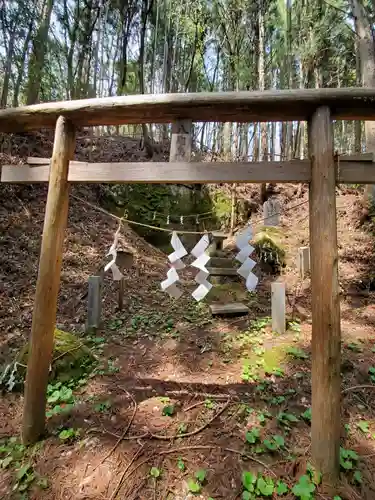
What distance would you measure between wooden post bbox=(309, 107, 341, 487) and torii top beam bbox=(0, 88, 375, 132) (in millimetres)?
149

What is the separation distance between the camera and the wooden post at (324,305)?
2.05 metres

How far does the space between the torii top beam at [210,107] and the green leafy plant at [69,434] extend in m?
2.92

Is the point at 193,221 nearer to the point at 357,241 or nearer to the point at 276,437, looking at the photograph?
the point at 357,241

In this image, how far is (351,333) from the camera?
12.6 feet

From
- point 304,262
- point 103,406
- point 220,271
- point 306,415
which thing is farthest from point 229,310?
point 103,406

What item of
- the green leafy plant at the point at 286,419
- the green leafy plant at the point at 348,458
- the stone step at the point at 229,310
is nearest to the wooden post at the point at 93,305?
the stone step at the point at 229,310

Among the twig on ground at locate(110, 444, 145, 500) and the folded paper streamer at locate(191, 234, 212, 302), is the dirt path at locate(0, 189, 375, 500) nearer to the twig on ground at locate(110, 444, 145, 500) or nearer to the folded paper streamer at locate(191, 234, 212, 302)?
the twig on ground at locate(110, 444, 145, 500)

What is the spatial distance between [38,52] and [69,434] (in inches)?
448

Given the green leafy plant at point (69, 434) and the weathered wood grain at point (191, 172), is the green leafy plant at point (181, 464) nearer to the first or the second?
the green leafy plant at point (69, 434)

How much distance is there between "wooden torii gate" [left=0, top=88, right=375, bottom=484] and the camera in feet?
6.80

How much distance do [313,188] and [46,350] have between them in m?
2.68

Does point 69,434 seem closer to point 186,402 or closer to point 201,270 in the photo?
point 186,402

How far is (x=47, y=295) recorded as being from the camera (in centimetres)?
240

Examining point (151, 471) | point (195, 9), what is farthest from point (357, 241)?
point (195, 9)
